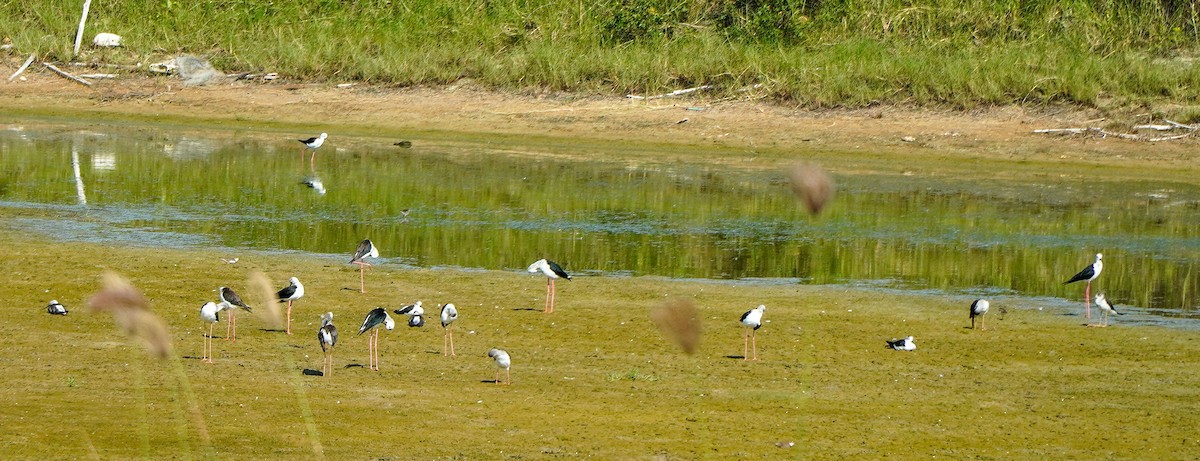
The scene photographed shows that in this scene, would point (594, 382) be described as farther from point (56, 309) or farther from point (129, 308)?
point (129, 308)

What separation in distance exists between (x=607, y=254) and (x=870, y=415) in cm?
680

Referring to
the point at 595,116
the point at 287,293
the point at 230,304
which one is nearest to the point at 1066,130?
the point at 595,116

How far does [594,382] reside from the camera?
9.45 metres

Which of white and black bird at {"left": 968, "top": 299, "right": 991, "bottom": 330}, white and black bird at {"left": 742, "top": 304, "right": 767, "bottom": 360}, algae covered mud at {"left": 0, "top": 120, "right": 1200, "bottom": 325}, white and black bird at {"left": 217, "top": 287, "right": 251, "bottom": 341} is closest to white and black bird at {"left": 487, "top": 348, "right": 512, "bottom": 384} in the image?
white and black bird at {"left": 742, "top": 304, "right": 767, "bottom": 360}

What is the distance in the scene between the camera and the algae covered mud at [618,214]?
14719mm

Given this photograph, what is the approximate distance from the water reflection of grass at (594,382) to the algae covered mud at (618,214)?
1.71m

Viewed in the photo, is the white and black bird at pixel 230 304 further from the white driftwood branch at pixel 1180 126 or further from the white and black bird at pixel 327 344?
the white driftwood branch at pixel 1180 126

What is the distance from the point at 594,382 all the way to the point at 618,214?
8.56 metres

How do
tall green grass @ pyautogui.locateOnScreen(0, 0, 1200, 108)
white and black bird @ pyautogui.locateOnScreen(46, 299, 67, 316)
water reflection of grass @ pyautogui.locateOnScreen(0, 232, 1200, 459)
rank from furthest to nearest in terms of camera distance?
tall green grass @ pyautogui.locateOnScreen(0, 0, 1200, 108) → white and black bird @ pyautogui.locateOnScreen(46, 299, 67, 316) → water reflection of grass @ pyautogui.locateOnScreen(0, 232, 1200, 459)

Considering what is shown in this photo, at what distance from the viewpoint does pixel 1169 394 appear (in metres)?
9.45

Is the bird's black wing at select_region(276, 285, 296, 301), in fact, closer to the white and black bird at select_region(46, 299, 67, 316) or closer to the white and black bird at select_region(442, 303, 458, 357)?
the white and black bird at select_region(442, 303, 458, 357)

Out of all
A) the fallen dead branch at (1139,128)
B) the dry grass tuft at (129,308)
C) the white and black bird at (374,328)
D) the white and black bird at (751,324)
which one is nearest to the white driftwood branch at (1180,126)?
the fallen dead branch at (1139,128)

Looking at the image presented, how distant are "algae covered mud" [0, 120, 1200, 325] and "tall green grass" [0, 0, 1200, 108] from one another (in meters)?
2.51

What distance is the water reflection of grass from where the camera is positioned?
785 cm
